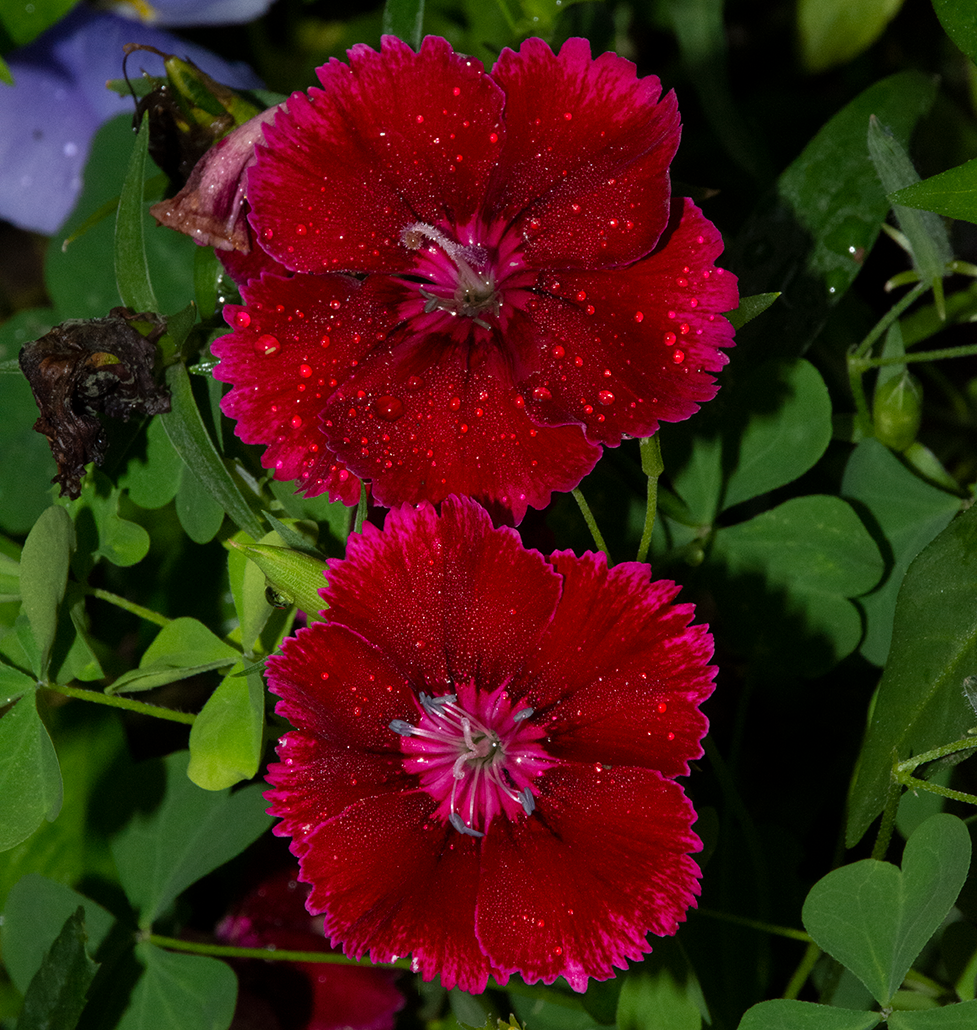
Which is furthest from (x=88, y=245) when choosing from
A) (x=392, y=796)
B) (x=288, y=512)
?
(x=392, y=796)

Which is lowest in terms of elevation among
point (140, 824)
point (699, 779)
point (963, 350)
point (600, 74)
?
point (140, 824)

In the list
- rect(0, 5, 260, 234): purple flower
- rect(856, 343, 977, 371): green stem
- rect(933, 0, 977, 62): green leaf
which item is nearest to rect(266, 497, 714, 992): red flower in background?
rect(856, 343, 977, 371): green stem

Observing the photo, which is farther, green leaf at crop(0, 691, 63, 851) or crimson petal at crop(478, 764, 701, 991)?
green leaf at crop(0, 691, 63, 851)

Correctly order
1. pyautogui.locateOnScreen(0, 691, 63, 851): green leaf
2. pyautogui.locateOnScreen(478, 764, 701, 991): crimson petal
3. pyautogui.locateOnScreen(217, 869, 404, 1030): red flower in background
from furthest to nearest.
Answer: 1. pyautogui.locateOnScreen(217, 869, 404, 1030): red flower in background
2. pyautogui.locateOnScreen(0, 691, 63, 851): green leaf
3. pyautogui.locateOnScreen(478, 764, 701, 991): crimson petal

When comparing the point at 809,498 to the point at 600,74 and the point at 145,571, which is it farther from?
the point at 145,571

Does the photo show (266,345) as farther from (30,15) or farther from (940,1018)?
(30,15)

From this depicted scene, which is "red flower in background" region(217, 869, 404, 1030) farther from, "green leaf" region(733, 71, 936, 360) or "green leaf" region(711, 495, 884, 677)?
"green leaf" region(733, 71, 936, 360)

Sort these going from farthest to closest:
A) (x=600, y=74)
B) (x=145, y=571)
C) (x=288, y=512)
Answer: (x=145, y=571), (x=288, y=512), (x=600, y=74)
